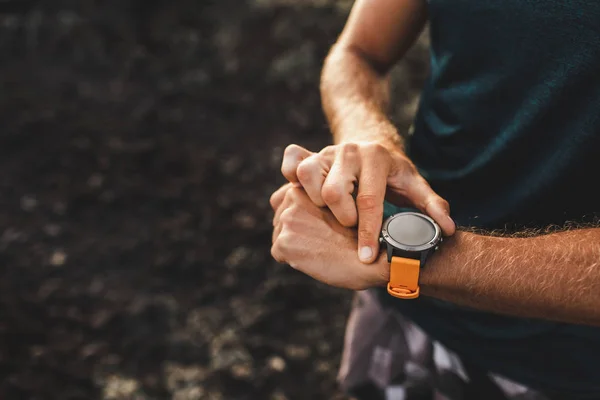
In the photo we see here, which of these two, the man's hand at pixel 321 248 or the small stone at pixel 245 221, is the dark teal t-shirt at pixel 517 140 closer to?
the man's hand at pixel 321 248

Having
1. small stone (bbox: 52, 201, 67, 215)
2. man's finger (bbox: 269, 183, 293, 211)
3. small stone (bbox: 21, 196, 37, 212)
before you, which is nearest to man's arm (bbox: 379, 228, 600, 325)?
man's finger (bbox: 269, 183, 293, 211)

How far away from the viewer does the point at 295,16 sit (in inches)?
189

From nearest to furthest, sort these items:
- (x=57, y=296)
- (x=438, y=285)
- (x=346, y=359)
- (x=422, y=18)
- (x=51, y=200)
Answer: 1. (x=438, y=285)
2. (x=422, y=18)
3. (x=346, y=359)
4. (x=57, y=296)
5. (x=51, y=200)

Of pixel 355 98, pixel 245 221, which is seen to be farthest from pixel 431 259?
pixel 245 221

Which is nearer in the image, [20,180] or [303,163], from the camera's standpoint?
[303,163]

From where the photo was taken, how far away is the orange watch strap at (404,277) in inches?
44.3

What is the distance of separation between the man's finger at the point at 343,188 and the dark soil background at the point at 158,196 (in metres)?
1.51

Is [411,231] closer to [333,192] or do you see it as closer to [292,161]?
[333,192]

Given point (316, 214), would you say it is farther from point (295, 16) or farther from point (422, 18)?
point (295, 16)

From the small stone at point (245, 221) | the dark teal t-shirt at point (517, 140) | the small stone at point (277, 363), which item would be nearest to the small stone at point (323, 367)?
the small stone at point (277, 363)

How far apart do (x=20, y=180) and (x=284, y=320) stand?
1.96 m

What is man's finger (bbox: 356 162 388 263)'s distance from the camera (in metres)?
1.17

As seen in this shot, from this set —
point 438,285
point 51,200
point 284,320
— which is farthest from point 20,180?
point 438,285

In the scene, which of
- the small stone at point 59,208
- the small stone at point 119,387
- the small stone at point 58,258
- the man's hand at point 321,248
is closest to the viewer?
the man's hand at point 321,248
